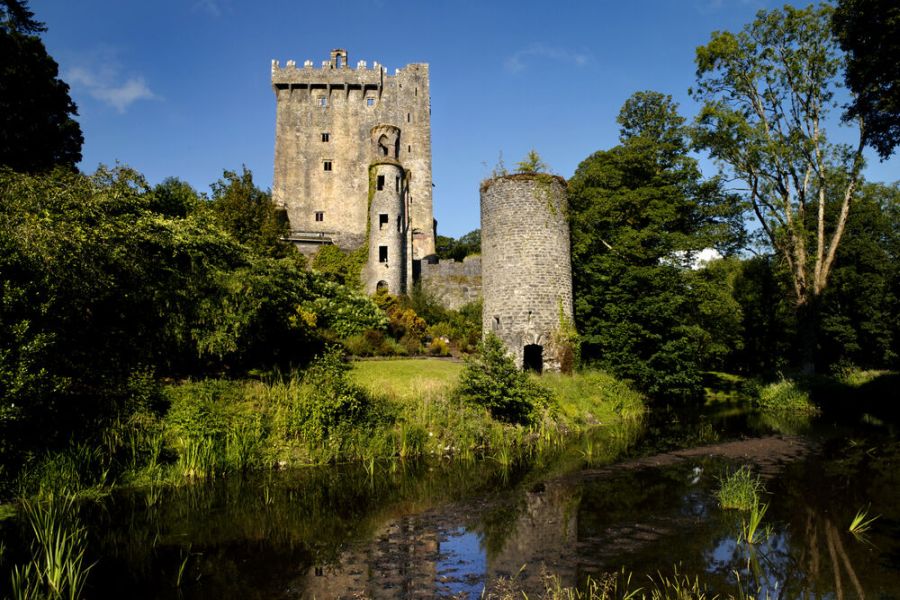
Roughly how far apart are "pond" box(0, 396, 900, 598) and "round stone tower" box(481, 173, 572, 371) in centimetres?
849

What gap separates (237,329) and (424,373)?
5.96 meters

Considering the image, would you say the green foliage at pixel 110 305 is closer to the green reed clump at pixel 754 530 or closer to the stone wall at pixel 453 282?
the green reed clump at pixel 754 530

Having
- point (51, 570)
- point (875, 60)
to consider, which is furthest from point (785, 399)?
point (51, 570)

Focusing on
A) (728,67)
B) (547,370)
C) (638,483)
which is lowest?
(638,483)

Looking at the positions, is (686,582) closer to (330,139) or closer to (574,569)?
(574,569)

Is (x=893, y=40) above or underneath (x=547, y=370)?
above

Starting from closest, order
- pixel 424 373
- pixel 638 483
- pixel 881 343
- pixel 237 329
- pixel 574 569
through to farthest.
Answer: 1. pixel 574 569
2. pixel 638 483
3. pixel 237 329
4. pixel 424 373
5. pixel 881 343

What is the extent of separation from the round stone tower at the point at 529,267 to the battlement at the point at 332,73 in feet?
91.0

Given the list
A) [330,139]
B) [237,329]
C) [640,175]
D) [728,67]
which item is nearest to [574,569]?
[237,329]

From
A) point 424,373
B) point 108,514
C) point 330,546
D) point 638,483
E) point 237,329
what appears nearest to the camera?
point 330,546

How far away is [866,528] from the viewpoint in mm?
7488

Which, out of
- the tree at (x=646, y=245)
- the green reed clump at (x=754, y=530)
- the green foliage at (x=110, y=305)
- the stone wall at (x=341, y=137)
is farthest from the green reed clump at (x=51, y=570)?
the stone wall at (x=341, y=137)

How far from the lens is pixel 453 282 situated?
34.2 m

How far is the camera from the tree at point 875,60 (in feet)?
42.4
